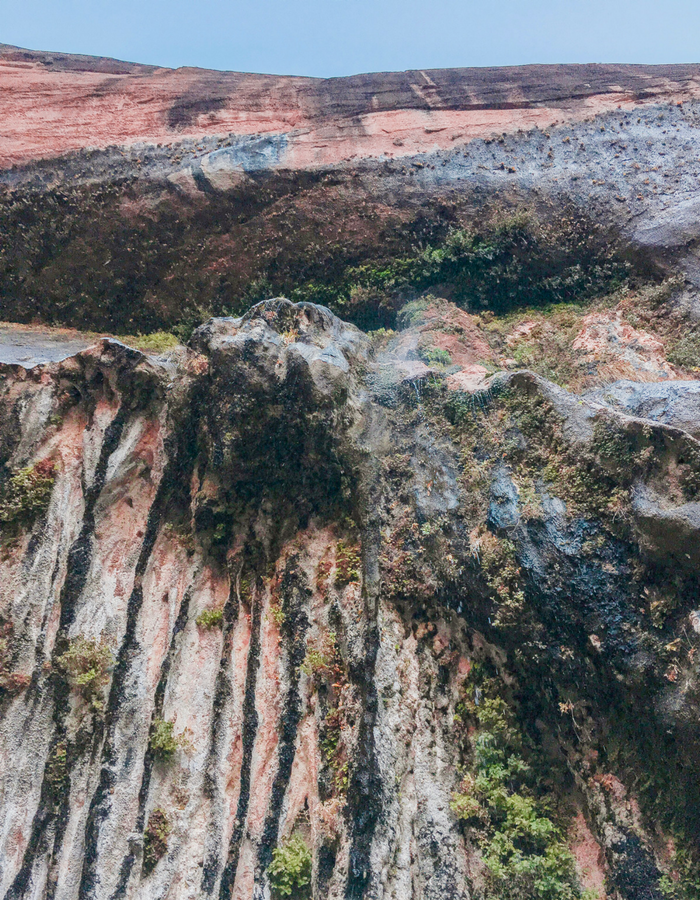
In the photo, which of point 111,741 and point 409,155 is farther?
point 409,155

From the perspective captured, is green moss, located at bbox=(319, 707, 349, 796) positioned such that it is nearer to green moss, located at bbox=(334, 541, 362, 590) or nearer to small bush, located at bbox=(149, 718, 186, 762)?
green moss, located at bbox=(334, 541, 362, 590)

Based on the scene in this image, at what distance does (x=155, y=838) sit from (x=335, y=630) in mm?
3553

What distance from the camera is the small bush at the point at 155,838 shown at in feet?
25.1

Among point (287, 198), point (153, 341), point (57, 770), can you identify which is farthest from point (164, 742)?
point (287, 198)

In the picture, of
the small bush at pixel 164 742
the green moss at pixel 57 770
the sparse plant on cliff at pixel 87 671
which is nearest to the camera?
the green moss at pixel 57 770

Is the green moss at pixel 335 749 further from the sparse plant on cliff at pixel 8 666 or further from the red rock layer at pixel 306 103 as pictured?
the red rock layer at pixel 306 103

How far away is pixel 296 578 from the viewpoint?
8.95m

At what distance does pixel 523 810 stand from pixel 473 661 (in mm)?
1802

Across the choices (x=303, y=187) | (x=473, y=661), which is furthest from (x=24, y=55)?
(x=473, y=661)

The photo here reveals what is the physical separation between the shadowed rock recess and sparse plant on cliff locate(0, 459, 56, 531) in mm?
105

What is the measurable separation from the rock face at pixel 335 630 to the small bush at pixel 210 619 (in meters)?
0.03

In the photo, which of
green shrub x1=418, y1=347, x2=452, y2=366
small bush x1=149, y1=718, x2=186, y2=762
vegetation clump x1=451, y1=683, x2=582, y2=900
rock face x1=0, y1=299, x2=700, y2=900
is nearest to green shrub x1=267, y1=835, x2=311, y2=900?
rock face x1=0, y1=299, x2=700, y2=900

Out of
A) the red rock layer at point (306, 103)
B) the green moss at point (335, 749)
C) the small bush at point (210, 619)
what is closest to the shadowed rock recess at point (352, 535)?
the green moss at point (335, 749)

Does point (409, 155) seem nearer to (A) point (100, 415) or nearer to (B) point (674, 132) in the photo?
(B) point (674, 132)
